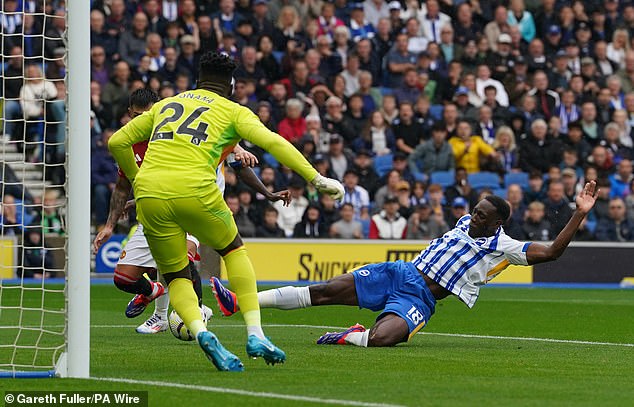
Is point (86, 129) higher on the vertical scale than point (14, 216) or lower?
higher

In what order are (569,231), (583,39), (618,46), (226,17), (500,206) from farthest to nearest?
(618,46), (583,39), (226,17), (500,206), (569,231)

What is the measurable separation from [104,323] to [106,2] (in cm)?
1290

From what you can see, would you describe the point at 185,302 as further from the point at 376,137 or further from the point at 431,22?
the point at 431,22

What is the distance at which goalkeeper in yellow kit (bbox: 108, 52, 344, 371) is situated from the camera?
864cm

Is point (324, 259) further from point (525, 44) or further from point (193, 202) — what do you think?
point (193, 202)

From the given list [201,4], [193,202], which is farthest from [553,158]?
[193,202]

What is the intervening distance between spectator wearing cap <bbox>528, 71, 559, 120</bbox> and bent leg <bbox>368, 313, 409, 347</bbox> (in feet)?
52.0

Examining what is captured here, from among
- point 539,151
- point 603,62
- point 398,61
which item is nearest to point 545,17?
point 603,62

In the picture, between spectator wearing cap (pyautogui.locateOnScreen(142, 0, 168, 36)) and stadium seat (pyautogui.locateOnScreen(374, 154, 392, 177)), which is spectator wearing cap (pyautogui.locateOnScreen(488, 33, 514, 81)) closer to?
stadium seat (pyautogui.locateOnScreen(374, 154, 392, 177))

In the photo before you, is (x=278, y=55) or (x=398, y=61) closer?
(x=278, y=55)

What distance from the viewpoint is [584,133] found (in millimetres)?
26188

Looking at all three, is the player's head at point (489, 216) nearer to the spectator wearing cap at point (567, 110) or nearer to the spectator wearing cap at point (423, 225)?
the spectator wearing cap at point (423, 225)

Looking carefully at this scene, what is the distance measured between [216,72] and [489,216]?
343 centimetres

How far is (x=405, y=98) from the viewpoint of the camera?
2591 centimetres
